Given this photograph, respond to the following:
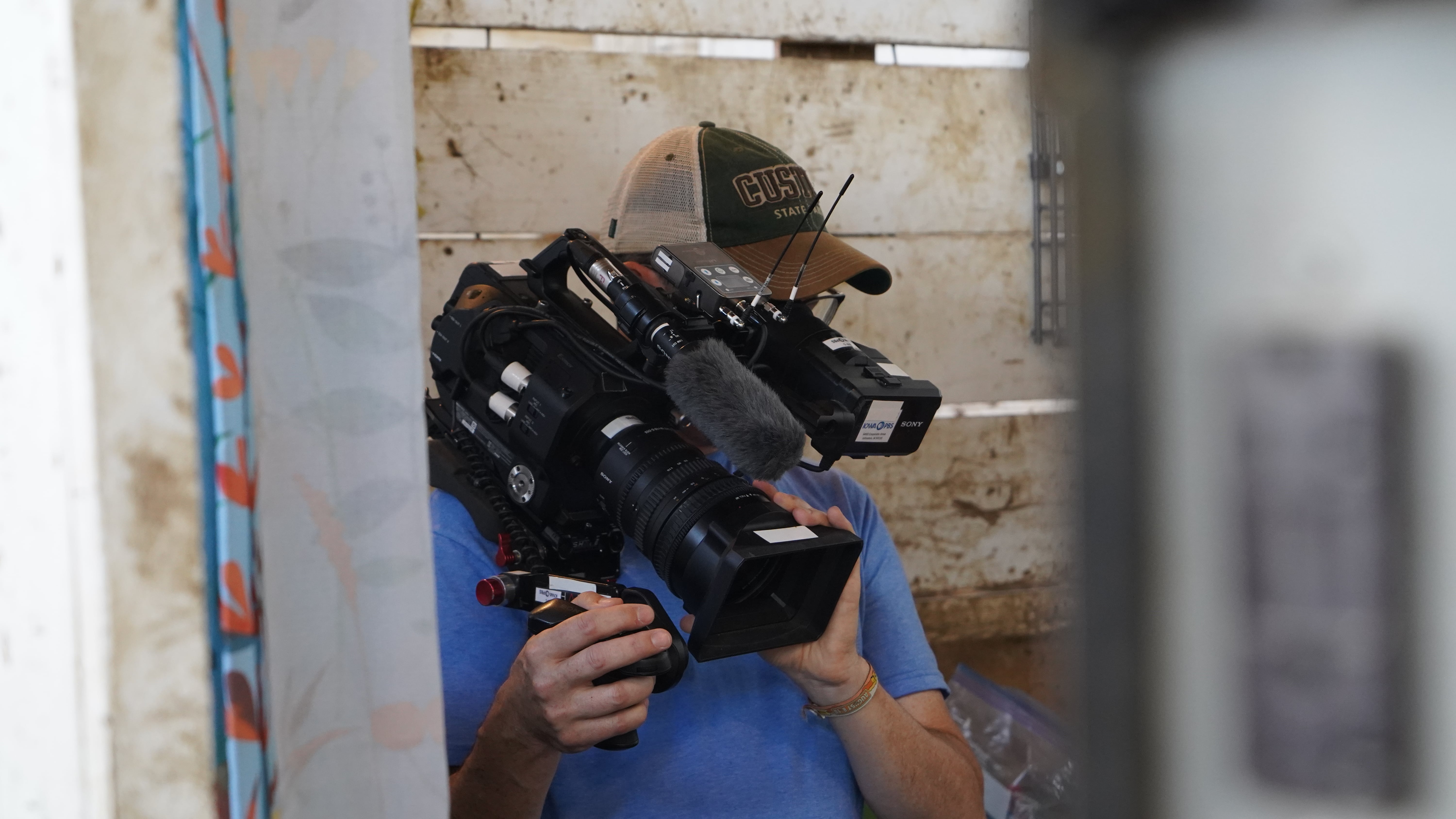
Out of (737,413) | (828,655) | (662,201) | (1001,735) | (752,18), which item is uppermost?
(752,18)

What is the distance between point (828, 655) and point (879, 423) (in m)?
0.23

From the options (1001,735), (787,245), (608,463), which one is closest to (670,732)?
(608,463)

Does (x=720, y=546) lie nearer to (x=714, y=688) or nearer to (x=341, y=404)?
(x=714, y=688)

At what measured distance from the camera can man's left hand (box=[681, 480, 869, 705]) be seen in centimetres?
98

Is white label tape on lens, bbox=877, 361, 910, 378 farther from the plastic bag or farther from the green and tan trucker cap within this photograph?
the plastic bag

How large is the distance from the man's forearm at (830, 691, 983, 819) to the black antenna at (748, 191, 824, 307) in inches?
16.6

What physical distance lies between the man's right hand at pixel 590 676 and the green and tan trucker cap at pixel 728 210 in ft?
1.52

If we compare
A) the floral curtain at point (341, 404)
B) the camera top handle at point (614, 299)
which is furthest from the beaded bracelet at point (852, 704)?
the floral curtain at point (341, 404)

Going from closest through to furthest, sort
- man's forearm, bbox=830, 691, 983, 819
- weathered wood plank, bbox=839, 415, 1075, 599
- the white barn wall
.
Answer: the white barn wall
man's forearm, bbox=830, 691, 983, 819
weathered wood plank, bbox=839, 415, 1075, 599

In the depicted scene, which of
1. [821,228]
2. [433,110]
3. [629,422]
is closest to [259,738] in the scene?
[629,422]

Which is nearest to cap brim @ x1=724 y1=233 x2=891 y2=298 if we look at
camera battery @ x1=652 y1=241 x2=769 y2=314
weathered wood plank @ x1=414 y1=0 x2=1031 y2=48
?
camera battery @ x1=652 y1=241 x2=769 y2=314

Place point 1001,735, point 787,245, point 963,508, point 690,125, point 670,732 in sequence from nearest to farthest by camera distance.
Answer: point 670,732
point 787,245
point 1001,735
point 690,125
point 963,508

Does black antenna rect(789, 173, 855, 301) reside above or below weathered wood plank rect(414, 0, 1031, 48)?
below

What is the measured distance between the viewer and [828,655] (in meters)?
0.98
